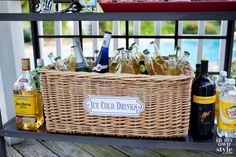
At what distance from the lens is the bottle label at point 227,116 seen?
91cm

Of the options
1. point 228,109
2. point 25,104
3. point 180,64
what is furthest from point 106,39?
point 228,109

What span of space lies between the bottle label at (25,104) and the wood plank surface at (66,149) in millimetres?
408

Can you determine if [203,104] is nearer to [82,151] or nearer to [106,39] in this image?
[106,39]

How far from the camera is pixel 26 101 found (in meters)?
1.01

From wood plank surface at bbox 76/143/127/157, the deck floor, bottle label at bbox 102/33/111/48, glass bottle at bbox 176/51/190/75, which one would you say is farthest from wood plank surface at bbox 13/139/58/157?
glass bottle at bbox 176/51/190/75

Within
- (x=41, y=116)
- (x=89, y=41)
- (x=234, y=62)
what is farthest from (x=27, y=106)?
(x=234, y=62)

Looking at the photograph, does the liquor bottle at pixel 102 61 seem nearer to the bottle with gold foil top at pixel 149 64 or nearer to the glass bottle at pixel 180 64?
the bottle with gold foil top at pixel 149 64

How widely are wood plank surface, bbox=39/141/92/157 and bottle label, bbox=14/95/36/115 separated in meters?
0.41

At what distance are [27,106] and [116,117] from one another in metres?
0.38

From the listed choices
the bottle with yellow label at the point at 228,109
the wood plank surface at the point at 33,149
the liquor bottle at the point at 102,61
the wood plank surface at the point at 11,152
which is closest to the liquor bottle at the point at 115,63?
the liquor bottle at the point at 102,61

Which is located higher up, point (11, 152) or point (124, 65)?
point (124, 65)

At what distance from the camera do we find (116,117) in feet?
3.08

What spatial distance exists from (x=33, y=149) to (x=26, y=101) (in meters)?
0.48

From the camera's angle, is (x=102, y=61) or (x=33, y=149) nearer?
(x=102, y=61)
